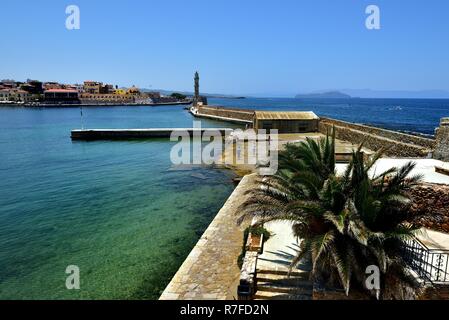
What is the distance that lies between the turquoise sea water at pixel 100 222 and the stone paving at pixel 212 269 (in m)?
0.96

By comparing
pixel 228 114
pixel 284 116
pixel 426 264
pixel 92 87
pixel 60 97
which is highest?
pixel 92 87

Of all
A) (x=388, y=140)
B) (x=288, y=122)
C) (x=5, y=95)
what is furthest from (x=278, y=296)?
(x=5, y=95)

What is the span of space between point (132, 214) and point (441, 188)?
12.1 meters

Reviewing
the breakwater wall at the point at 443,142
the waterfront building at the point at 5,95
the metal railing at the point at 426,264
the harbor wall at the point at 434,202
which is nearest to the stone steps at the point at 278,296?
the metal railing at the point at 426,264

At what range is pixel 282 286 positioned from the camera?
25.1 feet

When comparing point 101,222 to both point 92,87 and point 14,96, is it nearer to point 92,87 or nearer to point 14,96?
point 14,96

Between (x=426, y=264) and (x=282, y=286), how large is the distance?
10.1 ft

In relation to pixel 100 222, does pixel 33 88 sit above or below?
above

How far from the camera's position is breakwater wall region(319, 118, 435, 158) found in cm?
1809

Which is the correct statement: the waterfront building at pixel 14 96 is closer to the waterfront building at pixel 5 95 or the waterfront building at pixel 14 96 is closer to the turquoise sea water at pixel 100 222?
the waterfront building at pixel 5 95

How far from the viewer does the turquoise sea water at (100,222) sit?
9.77 meters

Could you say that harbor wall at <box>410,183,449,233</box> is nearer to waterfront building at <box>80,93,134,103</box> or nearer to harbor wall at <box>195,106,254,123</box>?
harbor wall at <box>195,106,254,123</box>

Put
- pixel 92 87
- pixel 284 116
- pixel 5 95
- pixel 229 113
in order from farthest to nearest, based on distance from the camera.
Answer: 1. pixel 92 87
2. pixel 5 95
3. pixel 229 113
4. pixel 284 116
